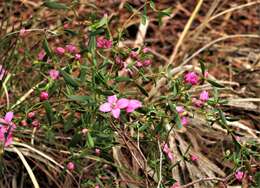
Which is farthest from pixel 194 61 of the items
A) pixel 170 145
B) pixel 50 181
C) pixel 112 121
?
pixel 112 121

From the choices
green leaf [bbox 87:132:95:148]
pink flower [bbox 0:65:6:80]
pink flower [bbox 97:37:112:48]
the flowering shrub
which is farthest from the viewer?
pink flower [bbox 0:65:6:80]

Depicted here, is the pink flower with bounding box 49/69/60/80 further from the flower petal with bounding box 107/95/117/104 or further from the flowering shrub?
the flower petal with bounding box 107/95/117/104

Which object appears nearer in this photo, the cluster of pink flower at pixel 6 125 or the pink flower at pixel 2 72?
the cluster of pink flower at pixel 6 125

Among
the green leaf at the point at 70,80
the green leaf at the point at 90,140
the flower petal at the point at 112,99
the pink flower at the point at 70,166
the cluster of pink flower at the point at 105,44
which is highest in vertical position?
the cluster of pink flower at the point at 105,44

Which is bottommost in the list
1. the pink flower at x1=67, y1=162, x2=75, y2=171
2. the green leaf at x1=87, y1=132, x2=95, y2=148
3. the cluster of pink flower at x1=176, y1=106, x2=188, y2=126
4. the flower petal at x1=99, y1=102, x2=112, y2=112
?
the pink flower at x1=67, y1=162, x2=75, y2=171

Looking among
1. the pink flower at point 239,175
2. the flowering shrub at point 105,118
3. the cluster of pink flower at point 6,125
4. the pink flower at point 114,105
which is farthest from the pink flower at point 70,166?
the pink flower at point 239,175

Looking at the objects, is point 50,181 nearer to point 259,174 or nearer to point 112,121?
point 112,121

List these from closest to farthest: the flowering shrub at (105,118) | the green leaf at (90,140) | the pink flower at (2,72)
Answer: the green leaf at (90,140), the flowering shrub at (105,118), the pink flower at (2,72)

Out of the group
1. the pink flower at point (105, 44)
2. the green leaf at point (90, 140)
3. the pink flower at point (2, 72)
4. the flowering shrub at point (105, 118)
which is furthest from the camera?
the pink flower at point (2, 72)

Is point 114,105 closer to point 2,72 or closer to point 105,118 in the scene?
point 105,118

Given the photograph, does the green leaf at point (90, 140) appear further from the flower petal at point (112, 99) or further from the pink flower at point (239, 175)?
the pink flower at point (239, 175)

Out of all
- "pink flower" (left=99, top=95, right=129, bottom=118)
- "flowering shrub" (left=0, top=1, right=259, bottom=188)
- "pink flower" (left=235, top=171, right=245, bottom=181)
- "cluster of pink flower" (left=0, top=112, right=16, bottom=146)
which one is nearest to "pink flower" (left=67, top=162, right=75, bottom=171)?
"flowering shrub" (left=0, top=1, right=259, bottom=188)
